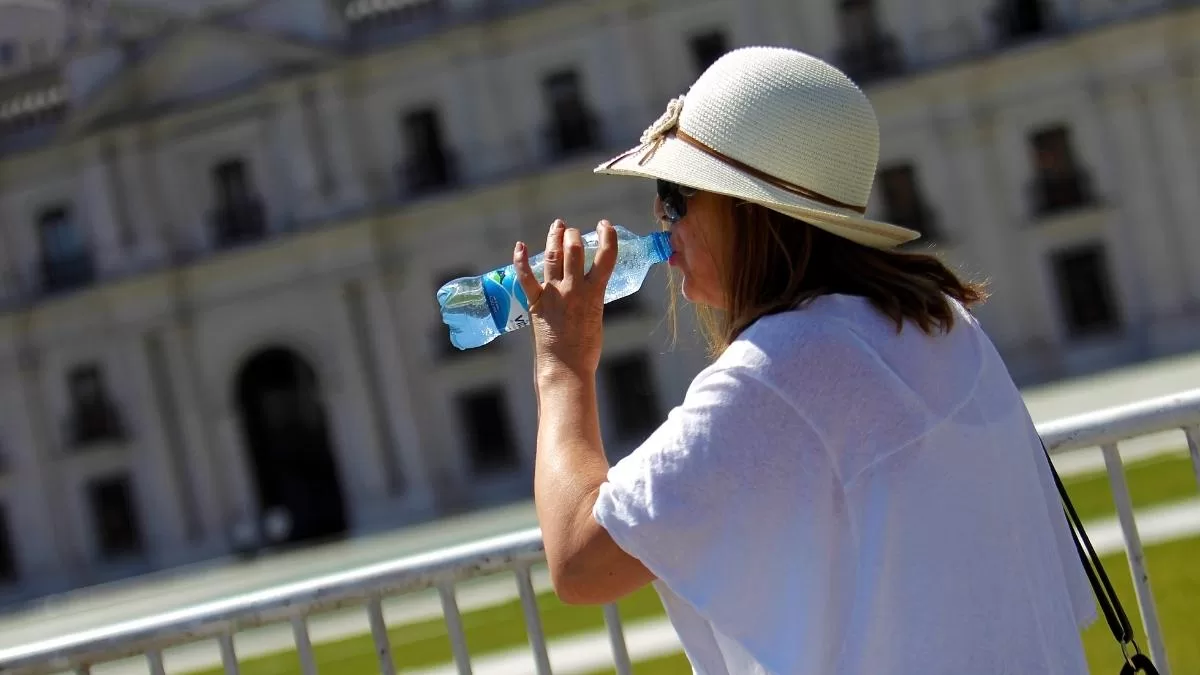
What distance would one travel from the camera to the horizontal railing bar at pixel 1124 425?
9.52 feet

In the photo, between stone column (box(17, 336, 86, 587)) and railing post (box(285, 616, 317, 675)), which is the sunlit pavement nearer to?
stone column (box(17, 336, 86, 587))

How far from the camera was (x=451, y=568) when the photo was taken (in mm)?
3049

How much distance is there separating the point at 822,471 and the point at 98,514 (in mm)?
30889

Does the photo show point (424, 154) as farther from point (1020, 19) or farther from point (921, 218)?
point (1020, 19)

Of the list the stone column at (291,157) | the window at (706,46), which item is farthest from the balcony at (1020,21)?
the stone column at (291,157)

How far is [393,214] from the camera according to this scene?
28625 mm

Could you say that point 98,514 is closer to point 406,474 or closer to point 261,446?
point 261,446

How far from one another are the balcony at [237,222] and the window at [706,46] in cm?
957

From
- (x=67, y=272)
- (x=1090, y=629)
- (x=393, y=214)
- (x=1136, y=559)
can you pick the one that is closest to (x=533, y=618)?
(x=1136, y=559)

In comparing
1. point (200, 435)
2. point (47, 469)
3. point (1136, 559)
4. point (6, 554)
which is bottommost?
point (6, 554)

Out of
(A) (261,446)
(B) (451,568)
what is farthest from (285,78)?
(B) (451,568)

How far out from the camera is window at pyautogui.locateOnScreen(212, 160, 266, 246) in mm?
29891

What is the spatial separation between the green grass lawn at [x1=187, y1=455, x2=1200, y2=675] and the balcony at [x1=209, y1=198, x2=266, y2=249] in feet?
62.2

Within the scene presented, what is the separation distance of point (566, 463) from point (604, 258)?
11.2 inches
